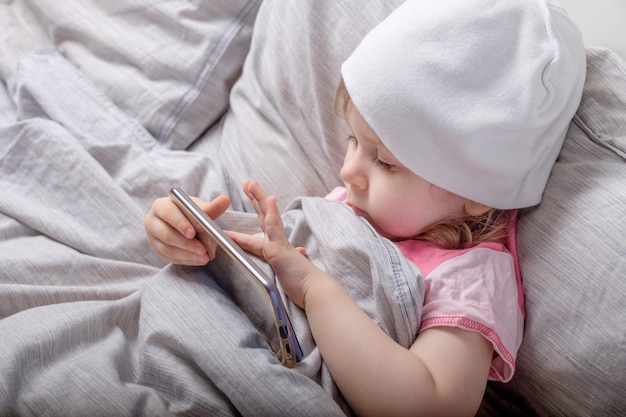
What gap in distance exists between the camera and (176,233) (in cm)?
87

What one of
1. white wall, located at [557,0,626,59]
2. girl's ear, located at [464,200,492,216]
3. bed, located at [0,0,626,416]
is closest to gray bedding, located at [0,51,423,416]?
bed, located at [0,0,626,416]

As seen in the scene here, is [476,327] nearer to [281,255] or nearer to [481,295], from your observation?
[481,295]

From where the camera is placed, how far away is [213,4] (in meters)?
1.22

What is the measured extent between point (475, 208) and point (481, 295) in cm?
13

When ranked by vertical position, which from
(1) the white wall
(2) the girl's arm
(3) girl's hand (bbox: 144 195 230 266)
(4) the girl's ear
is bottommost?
(2) the girl's arm

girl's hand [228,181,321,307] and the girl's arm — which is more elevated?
girl's hand [228,181,321,307]

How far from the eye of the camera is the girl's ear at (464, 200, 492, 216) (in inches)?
34.7

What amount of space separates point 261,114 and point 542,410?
678mm

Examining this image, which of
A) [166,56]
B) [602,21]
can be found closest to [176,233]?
[166,56]

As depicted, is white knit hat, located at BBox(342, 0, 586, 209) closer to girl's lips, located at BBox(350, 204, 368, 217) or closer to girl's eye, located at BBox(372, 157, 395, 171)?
girl's eye, located at BBox(372, 157, 395, 171)

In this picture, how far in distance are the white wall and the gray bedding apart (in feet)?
1.63

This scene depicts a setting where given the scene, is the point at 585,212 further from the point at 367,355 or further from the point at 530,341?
the point at 367,355

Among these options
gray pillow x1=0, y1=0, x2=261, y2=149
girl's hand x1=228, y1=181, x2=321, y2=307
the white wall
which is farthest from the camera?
gray pillow x1=0, y1=0, x2=261, y2=149

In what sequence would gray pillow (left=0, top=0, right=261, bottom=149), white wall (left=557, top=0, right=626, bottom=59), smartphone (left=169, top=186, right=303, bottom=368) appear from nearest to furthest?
smartphone (left=169, top=186, right=303, bottom=368)
white wall (left=557, top=0, right=626, bottom=59)
gray pillow (left=0, top=0, right=261, bottom=149)
